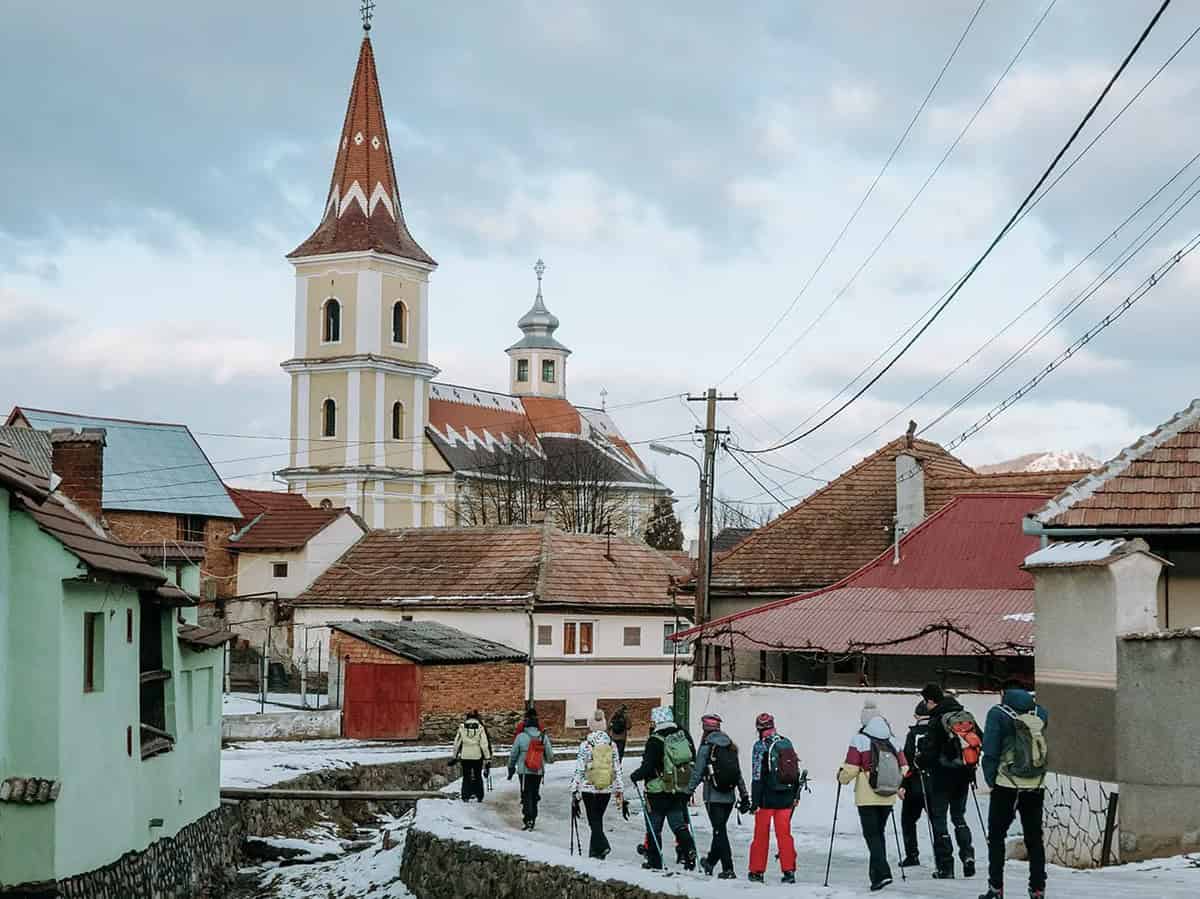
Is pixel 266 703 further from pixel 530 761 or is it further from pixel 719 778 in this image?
pixel 719 778

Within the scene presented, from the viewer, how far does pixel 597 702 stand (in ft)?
174

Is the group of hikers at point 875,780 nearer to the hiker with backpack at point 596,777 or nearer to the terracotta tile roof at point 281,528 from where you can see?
the hiker with backpack at point 596,777

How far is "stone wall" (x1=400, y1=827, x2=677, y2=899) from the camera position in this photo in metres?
16.4

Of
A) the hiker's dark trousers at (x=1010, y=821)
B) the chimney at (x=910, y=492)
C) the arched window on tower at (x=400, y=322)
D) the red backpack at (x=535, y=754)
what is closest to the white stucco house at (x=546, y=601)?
the chimney at (x=910, y=492)

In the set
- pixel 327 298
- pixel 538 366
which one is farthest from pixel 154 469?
pixel 538 366

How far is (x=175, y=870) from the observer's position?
23.7m

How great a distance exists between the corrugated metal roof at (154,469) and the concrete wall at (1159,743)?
5030cm

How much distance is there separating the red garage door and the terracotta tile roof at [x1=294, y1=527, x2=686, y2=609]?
6317mm

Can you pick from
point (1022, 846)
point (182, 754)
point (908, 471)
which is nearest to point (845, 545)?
→ point (908, 471)

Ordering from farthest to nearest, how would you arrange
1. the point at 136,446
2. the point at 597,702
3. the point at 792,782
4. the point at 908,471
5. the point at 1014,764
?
the point at 136,446
the point at 597,702
the point at 908,471
the point at 792,782
the point at 1014,764

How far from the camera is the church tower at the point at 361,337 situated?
112688mm

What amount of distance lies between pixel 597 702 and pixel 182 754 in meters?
28.9

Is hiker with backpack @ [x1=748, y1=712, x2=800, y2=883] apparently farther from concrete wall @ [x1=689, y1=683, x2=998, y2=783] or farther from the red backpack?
concrete wall @ [x1=689, y1=683, x2=998, y2=783]

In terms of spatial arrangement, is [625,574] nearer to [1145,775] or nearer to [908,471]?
[908,471]
